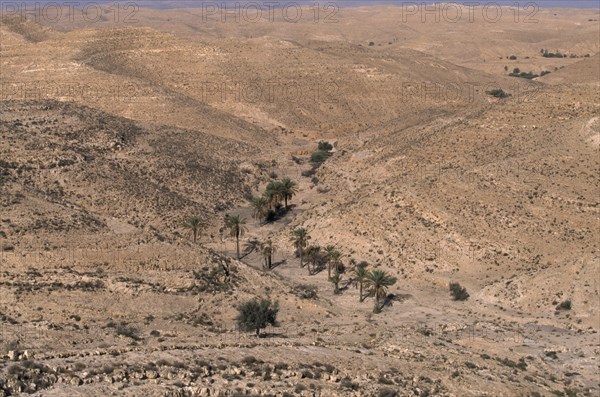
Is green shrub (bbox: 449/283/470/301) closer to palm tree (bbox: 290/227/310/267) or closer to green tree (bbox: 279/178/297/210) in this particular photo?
palm tree (bbox: 290/227/310/267)

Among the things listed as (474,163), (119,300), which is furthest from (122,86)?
(119,300)

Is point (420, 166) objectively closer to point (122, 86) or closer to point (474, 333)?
point (474, 333)

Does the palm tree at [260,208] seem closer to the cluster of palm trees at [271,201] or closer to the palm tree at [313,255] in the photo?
the cluster of palm trees at [271,201]

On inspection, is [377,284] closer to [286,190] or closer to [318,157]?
[286,190]

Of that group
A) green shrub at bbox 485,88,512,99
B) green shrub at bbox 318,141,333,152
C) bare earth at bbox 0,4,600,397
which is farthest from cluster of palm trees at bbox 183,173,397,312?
green shrub at bbox 485,88,512,99

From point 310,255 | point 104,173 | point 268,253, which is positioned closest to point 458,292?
point 310,255
